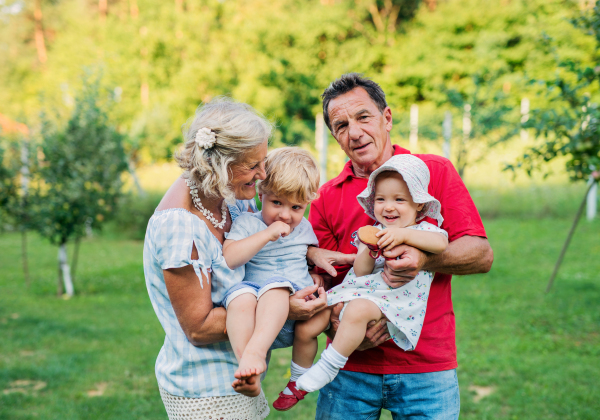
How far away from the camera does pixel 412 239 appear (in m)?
2.08

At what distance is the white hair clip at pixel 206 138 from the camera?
1.98m

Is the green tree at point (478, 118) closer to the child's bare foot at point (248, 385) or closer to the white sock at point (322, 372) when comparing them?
the white sock at point (322, 372)

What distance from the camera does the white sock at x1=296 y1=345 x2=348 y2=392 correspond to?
6.95 feet

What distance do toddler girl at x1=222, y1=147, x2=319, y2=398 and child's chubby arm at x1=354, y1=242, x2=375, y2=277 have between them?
259mm

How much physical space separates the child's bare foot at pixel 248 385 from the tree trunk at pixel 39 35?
130ft

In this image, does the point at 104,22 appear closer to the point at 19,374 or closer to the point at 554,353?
the point at 19,374

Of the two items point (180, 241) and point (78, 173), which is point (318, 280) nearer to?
point (180, 241)

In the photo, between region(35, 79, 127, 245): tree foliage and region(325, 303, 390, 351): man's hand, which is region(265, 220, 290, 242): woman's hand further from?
region(35, 79, 127, 245): tree foliage

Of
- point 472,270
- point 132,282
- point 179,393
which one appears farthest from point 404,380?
point 132,282

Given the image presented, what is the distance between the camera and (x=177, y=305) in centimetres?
195

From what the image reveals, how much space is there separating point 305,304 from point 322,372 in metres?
0.29

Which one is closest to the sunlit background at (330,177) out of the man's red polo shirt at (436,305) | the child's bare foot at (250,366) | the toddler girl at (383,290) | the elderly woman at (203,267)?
the elderly woman at (203,267)

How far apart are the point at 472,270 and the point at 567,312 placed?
19.5 ft

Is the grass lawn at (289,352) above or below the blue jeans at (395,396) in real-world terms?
below
